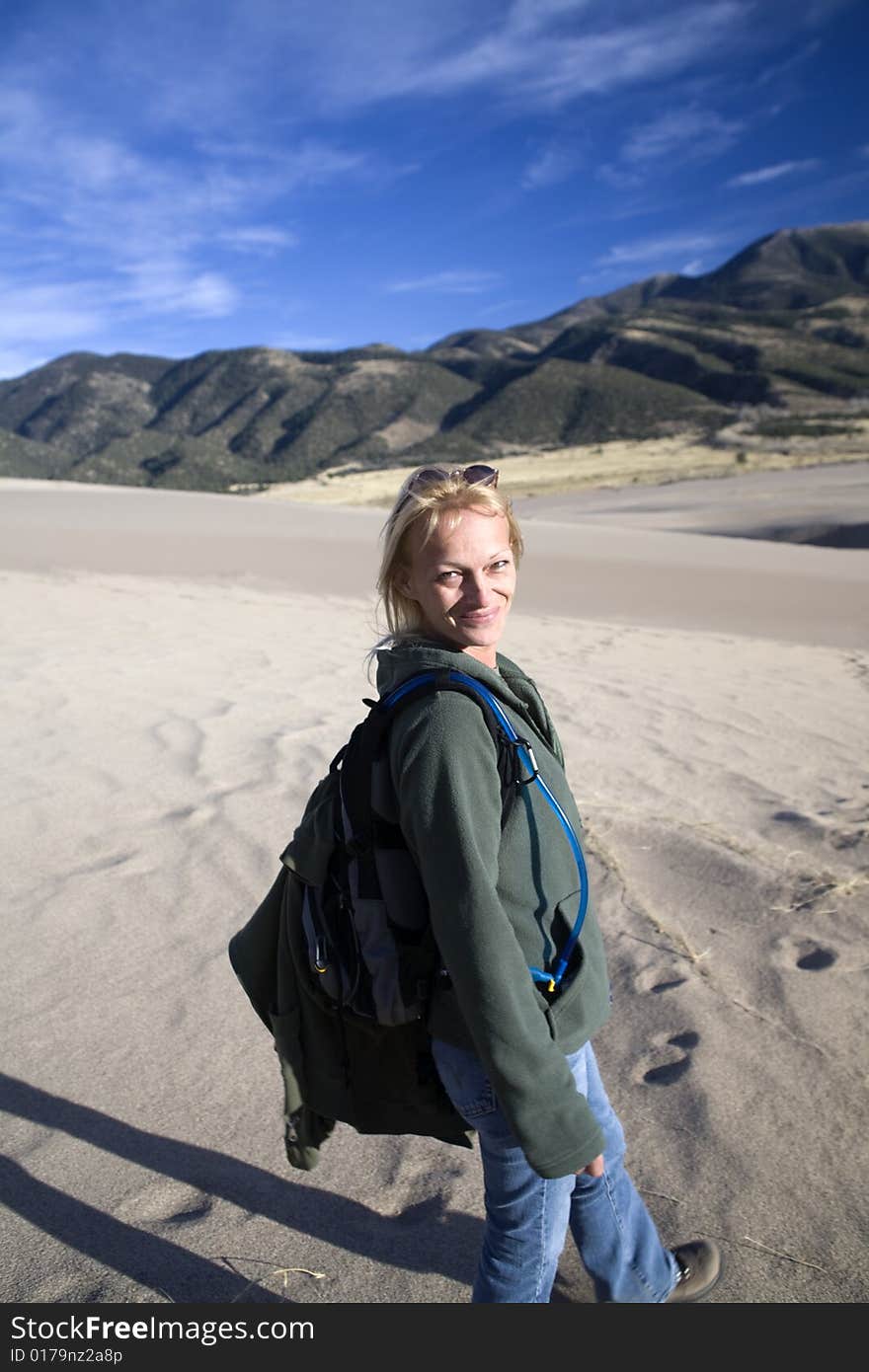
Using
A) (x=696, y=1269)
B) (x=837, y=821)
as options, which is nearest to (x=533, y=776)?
(x=696, y=1269)

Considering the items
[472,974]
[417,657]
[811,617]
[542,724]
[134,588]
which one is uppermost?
[417,657]

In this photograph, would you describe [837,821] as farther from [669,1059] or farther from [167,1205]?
[167,1205]

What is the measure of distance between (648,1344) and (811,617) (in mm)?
9846

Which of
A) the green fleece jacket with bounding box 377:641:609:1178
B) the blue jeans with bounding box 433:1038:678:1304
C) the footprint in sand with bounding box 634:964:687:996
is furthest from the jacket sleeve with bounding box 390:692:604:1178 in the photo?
the footprint in sand with bounding box 634:964:687:996

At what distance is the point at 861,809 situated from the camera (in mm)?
4230

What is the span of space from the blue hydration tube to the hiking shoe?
836mm

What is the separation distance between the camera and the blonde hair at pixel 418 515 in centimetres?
150

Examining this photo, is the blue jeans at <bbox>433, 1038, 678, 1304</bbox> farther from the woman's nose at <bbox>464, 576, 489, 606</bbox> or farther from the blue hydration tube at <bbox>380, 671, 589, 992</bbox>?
the woman's nose at <bbox>464, 576, 489, 606</bbox>

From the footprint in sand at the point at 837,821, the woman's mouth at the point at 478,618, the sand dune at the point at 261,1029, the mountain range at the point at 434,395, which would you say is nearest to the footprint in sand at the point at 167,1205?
the sand dune at the point at 261,1029

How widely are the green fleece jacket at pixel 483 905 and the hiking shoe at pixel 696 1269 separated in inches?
29.1

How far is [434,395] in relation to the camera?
329 feet

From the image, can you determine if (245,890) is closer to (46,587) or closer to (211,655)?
(211,655)

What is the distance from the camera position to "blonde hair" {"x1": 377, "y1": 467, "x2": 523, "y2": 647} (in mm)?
1496

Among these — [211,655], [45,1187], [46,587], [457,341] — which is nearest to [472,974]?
[45,1187]
